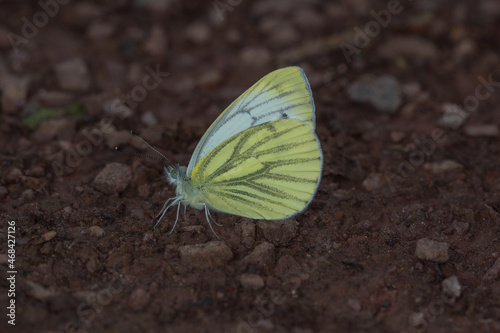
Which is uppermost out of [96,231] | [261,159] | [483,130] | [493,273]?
[261,159]

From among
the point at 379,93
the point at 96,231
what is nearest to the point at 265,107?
the point at 96,231

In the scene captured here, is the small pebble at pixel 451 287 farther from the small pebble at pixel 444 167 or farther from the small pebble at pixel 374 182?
the small pebble at pixel 444 167

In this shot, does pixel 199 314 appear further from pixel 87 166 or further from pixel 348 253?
pixel 87 166

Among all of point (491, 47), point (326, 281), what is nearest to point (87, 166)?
point (326, 281)

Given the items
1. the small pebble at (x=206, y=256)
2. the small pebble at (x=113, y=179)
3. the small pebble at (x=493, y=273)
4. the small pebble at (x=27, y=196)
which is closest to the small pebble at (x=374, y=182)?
the small pebble at (x=493, y=273)

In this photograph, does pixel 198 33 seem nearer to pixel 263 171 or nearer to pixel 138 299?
pixel 263 171

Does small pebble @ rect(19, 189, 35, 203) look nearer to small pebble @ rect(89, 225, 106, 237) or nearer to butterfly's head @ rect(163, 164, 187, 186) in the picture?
small pebble @ rect(89, 225, 106, 237)
